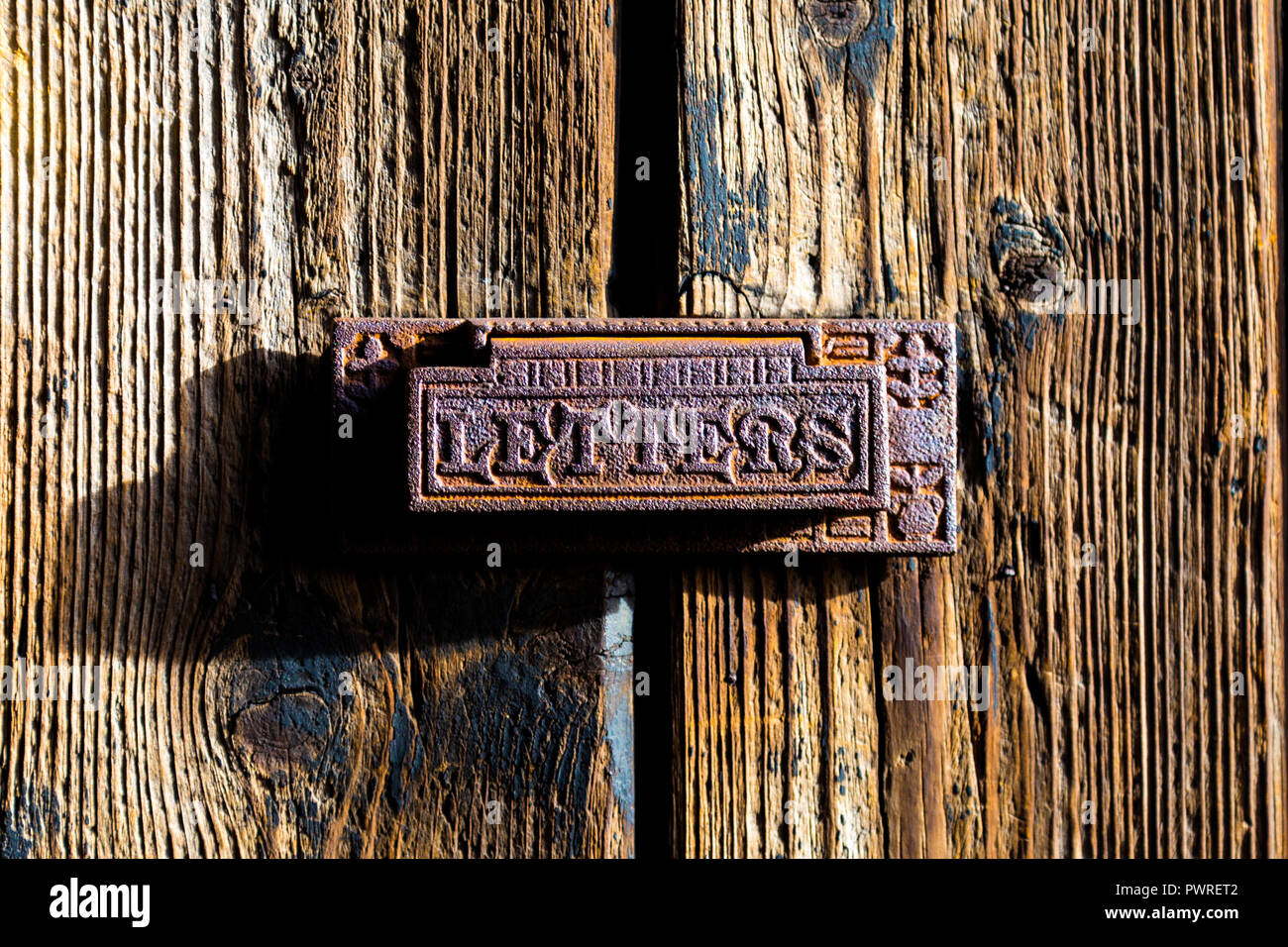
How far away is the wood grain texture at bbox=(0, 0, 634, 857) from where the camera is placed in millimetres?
878

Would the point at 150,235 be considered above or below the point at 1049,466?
above

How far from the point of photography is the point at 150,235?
900 mm

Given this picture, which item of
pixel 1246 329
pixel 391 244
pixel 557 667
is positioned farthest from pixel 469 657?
pixel 1246 329

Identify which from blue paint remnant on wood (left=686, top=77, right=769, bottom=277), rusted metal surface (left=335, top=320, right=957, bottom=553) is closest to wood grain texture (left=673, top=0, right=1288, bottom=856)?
blue paint remnant on wood (left=686, top=77, right=769, bottom=277)

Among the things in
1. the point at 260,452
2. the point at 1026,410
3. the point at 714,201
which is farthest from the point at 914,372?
the point at 260,452

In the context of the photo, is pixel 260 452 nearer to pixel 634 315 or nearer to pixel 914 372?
pixel 634 315

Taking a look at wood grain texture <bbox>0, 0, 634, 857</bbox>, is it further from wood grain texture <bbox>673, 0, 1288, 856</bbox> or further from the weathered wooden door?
wood grain texture <bbox>673, 0, 1288, 856</bbox>

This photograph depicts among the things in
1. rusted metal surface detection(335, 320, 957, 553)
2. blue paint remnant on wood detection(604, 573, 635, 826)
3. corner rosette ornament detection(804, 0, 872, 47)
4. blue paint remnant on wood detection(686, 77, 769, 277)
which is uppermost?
corner rosette ornament detection(804, 0, 872, 47)

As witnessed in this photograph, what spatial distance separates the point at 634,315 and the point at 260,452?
1.31 ft

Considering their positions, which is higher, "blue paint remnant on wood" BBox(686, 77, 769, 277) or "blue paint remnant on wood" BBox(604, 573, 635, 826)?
"blue paint remnant on wood" BBox(686, 77, 769, 277)

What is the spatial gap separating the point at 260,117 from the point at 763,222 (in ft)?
1.72

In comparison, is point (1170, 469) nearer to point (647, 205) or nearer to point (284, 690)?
point (647, 205)

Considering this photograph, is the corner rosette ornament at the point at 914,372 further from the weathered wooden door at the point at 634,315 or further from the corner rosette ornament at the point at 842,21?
the corner rosette ornament at the point at 842,21

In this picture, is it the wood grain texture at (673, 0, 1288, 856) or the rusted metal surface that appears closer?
the rusted metal surface
